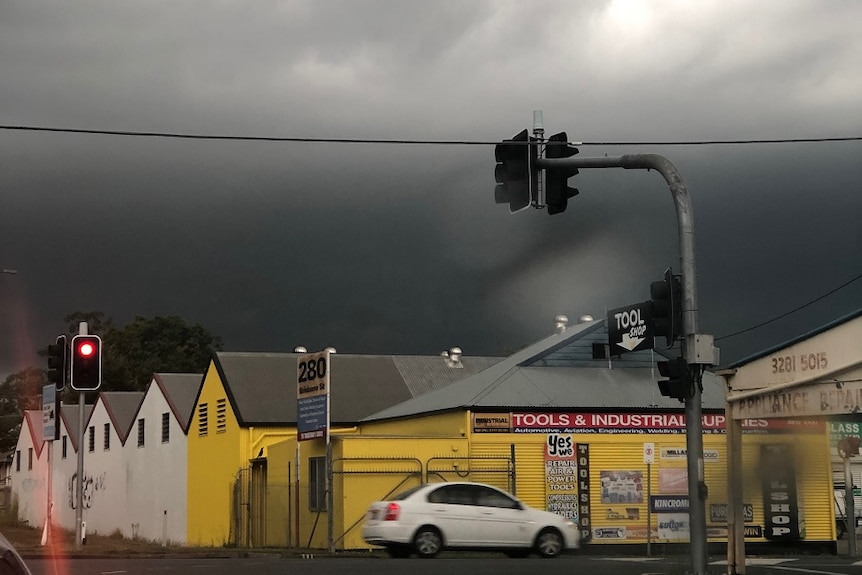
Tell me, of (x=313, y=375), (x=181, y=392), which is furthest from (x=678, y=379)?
(x=181, y=392)

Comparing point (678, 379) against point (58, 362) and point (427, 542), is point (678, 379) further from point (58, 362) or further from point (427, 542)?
point (58, 362)

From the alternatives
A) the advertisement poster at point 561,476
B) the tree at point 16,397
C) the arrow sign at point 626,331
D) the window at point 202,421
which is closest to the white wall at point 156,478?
the window at point 202,421

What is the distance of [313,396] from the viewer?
32.5 metres

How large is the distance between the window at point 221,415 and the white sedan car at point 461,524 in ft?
67.6

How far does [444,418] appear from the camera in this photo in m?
34.9

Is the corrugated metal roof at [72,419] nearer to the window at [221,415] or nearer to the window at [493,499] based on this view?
the window at [221,415]

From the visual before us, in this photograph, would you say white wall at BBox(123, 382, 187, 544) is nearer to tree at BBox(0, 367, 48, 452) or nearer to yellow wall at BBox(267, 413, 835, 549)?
yellow wall at BBox(267, 413, 835, 549)

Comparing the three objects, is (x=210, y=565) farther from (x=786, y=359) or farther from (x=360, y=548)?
(x=360, y=548)

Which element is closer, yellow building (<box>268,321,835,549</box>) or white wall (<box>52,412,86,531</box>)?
yellow building (<box>268,321,835,549</box>)

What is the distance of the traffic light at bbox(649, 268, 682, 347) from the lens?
17219 millimetres

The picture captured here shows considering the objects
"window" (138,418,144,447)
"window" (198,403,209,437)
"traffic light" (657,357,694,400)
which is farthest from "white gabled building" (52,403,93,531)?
"traffic light" (657,357,694,400)

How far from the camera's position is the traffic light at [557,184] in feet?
53.2

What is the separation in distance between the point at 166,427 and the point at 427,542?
30109 millimetres

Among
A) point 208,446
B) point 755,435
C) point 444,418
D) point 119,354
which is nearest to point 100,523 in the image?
point 208,446
